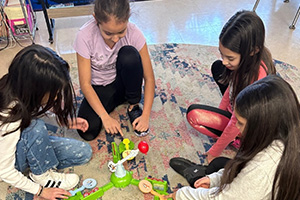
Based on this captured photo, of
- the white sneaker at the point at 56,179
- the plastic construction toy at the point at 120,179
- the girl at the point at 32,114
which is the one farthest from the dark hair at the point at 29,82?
the plastic construction toy at the point at 120,179

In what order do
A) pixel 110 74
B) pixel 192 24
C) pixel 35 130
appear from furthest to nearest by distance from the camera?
pixel 192 24, pixel 110 74, pixel 35 130

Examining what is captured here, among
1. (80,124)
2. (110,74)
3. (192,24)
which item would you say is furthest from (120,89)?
(192,24)

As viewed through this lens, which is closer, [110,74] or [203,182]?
[203,182]

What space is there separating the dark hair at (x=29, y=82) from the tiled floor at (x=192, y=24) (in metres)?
0.95

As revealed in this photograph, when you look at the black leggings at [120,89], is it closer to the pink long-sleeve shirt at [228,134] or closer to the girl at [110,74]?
the girl at [110,74]

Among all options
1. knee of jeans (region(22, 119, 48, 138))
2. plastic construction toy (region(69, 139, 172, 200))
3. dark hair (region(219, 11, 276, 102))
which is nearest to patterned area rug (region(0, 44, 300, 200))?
plastic construction toy (region(69, 139, 172, 200))

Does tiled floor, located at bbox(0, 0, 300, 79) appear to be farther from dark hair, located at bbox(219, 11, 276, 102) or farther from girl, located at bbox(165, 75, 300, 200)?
girl, located at bbox(165, 75, 300, 200)

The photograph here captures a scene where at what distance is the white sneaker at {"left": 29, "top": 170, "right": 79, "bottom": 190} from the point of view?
1.07 metres

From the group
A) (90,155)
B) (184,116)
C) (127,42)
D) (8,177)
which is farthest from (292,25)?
(8,177)

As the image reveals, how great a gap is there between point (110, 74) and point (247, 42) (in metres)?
0.62

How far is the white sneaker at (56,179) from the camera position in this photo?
107 cm

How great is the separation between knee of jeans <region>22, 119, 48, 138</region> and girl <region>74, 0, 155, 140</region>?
30cm

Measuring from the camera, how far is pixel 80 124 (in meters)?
1.24

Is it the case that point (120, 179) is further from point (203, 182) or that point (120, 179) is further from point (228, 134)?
point (228, 134)
